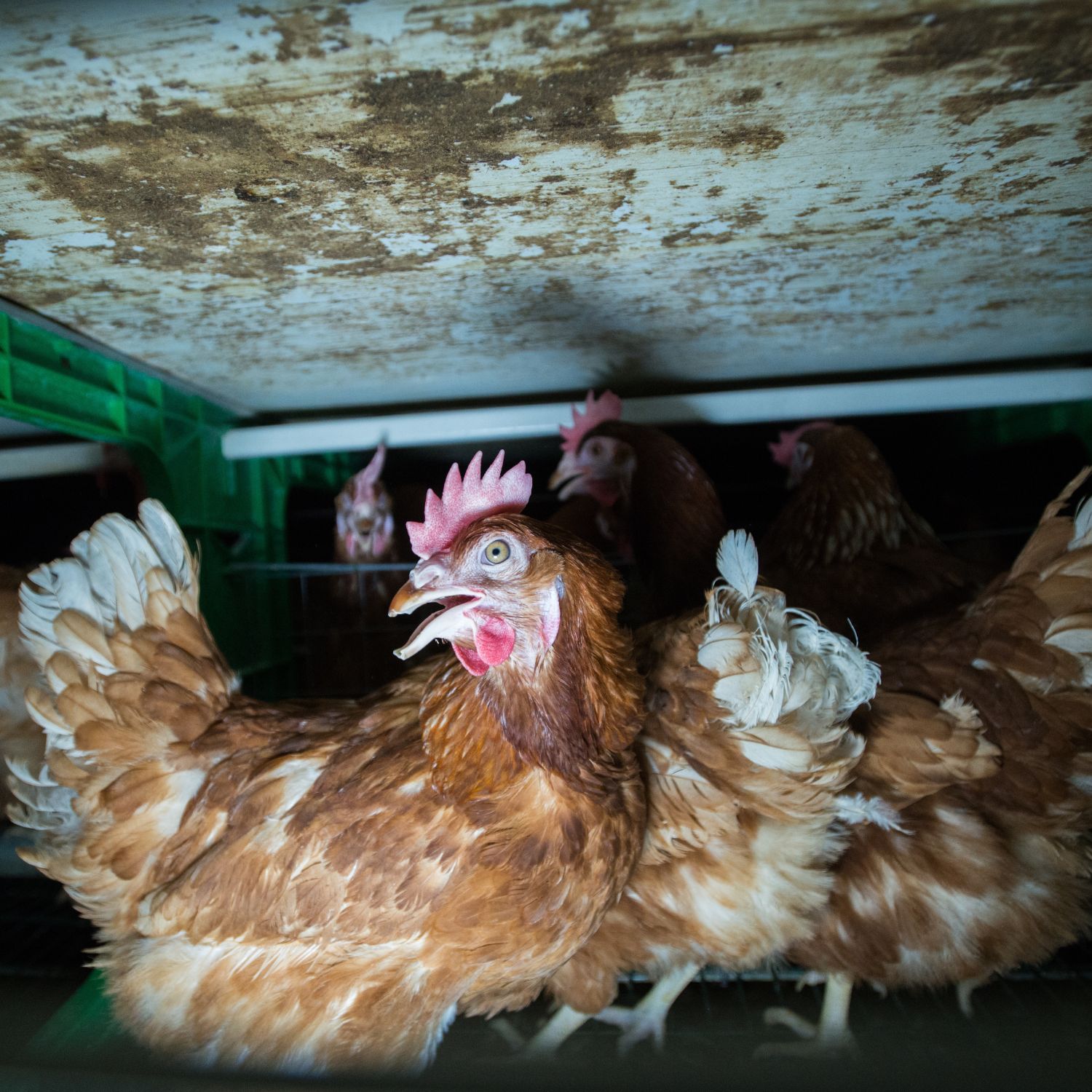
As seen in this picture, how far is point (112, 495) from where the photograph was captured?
236 cm

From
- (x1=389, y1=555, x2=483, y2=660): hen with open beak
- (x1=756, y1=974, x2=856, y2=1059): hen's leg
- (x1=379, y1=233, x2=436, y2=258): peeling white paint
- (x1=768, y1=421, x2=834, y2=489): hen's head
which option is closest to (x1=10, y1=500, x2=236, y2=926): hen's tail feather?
(x1=389, y1=555, x2=483, y2=660): hen with open beak

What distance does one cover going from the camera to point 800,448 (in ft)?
7.84

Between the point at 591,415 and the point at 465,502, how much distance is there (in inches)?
41.8

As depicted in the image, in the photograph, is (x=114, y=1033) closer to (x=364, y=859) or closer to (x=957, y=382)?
(x=364, y=859)

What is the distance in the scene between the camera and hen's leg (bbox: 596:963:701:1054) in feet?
5.18

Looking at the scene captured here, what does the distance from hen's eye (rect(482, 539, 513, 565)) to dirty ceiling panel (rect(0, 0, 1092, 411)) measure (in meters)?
0.61

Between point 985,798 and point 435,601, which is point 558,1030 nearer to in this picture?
point 985,798

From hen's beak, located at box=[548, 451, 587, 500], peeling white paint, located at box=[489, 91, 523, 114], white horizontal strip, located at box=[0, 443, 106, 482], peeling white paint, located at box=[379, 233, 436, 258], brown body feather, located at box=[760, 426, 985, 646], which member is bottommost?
brown body feather, located at box=[760, 426, 985, 646]

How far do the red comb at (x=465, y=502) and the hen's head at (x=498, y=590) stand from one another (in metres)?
0.04

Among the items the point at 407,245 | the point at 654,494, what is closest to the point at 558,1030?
the point at 654,494

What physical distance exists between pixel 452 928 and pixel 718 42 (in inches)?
52.9

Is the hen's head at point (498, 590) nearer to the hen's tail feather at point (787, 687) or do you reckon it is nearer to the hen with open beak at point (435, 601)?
Answer: the hen with open beak at point (435, 601)

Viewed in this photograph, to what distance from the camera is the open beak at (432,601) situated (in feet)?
2.88

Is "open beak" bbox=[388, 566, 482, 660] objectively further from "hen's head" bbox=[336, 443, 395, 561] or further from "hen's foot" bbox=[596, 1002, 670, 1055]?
"hen's head" bbox=[336, 443, 395, 561]
